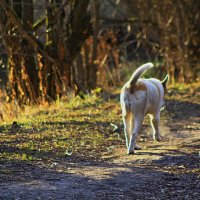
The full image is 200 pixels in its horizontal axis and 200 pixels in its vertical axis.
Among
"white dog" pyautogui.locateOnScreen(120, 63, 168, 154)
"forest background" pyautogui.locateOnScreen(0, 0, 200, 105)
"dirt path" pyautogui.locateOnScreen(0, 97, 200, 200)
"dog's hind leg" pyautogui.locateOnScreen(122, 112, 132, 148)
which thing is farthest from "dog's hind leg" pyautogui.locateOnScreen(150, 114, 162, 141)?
"forest background" pyautogui.locateOnScreen(0, 0, 200, 105)

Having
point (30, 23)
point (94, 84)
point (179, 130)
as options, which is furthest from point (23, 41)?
point (179, 130)

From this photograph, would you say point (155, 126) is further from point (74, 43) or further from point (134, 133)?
point (74, 43)

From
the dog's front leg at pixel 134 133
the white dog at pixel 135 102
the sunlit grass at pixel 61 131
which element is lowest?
the sunlit grass at pixel 61 131

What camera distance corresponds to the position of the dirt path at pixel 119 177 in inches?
221

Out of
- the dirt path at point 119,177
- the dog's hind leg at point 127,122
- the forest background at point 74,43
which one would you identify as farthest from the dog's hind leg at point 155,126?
the forest background at point 74,43

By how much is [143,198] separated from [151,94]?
2.34 m

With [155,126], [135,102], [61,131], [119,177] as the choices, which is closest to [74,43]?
[61,131]

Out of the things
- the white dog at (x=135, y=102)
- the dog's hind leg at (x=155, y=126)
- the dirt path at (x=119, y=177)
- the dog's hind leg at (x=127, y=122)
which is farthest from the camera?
the dog's hind leg at (x=155, y=126)

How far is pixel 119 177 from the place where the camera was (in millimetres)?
6219

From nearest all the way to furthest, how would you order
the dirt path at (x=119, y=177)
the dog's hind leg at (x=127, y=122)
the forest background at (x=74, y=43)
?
the dirt path at (x=119, y=177)
the dog's hind leg at (x=127, y=122)
the forest background at (x=74, y=43)

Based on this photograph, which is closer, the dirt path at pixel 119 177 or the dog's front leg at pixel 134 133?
the dirt path at pixel 119 177

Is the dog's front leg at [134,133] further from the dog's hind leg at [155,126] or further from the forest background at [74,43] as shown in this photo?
the forest background at [74,43]

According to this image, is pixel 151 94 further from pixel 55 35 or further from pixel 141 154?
pixel 55 35

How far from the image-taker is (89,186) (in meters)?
5.80
